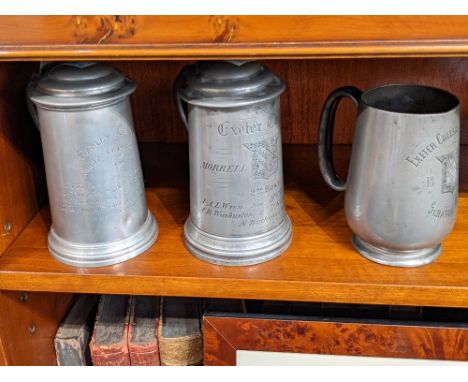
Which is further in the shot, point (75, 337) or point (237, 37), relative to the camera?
point (75, 337)

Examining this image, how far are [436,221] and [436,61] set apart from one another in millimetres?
299

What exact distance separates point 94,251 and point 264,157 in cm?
22

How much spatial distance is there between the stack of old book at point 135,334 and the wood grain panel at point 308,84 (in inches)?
10.1

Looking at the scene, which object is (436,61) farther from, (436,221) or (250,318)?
(250,318)

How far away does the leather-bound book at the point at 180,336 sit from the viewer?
0.75 meters

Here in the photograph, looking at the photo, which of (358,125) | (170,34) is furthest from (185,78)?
(358,125)

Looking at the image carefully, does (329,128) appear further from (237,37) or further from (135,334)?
(135,334)

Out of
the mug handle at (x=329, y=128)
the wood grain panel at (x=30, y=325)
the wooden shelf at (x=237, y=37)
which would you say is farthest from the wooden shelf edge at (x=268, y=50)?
the wood grain panel at (x=30, y=325)

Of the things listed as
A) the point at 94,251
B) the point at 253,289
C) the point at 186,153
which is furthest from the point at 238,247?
the point at 186,153

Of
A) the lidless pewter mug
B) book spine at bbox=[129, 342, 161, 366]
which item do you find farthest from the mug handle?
book spine at bbox=[129, 342, 161, 366]

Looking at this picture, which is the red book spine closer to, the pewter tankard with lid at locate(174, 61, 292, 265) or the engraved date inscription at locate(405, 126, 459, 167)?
the pewter tankard with lid at locate(174, 61, 292, 265)

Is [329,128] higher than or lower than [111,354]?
higher

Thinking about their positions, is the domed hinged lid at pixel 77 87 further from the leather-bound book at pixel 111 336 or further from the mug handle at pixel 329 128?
the leather-bound book at pixel 111 336

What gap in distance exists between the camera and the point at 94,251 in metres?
0.65
